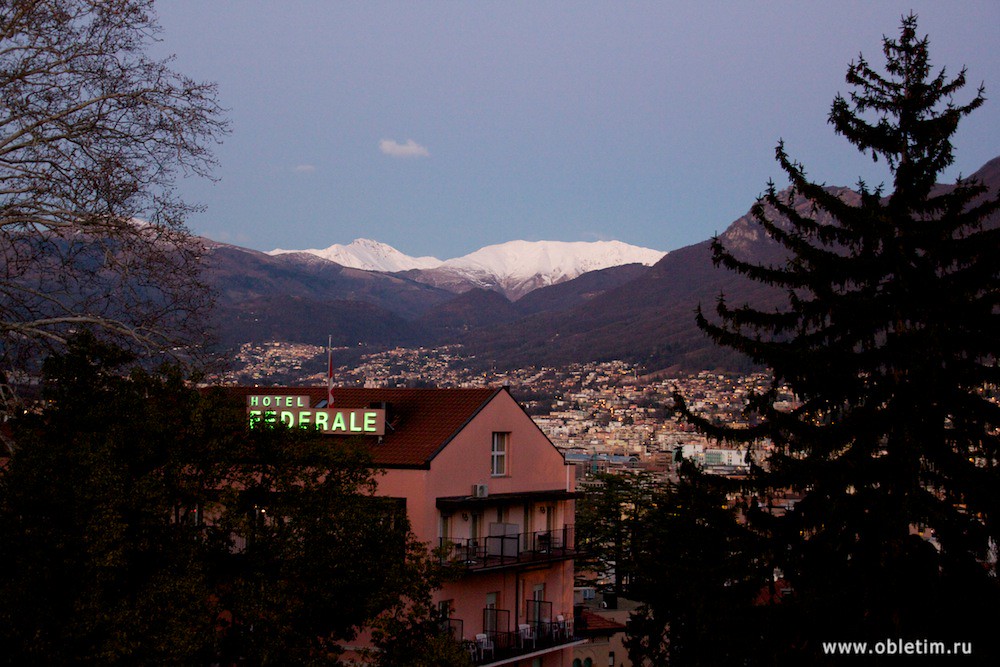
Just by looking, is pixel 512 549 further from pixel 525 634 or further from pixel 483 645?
pixel 483 645

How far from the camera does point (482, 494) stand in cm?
3612

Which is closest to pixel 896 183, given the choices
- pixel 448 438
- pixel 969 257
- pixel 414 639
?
pixel 969 257

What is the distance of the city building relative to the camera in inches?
1364

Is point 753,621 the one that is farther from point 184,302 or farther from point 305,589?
point 184,302

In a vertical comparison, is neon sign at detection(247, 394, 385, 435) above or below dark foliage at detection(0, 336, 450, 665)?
above

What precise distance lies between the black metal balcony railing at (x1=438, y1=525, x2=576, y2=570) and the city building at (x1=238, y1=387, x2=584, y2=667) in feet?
0.16

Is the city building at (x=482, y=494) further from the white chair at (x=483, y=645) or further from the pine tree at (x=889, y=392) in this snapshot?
the pine tree at (x=889, y=392)

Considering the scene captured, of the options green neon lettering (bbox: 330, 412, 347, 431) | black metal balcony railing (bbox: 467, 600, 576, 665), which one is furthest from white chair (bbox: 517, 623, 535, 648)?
green neon lettering (bbox: 330, 412, 347, 431)

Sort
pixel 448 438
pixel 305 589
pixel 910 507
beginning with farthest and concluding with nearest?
pixel 448 438 < pixel 910 507 < pixel 305 589

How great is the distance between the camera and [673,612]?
29.1 m

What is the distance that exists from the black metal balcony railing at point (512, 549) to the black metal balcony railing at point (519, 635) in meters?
1.86

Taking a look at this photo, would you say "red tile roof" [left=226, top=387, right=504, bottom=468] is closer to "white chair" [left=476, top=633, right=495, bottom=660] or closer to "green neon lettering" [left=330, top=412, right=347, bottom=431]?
"green neon lettering" [left=330, top=412, right=347, bottom=431]

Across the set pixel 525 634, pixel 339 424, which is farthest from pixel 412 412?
pixel 525 634

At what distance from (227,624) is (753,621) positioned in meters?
9.58
